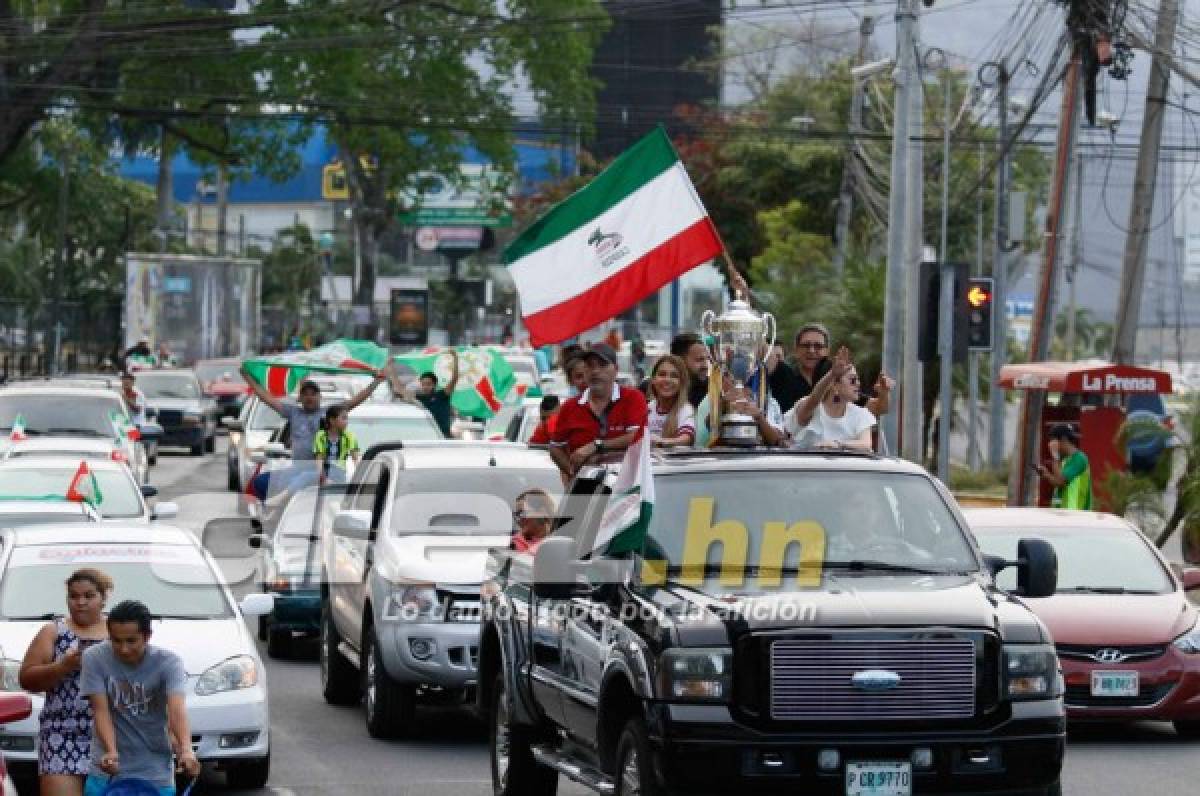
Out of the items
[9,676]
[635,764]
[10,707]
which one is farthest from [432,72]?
[10,707]

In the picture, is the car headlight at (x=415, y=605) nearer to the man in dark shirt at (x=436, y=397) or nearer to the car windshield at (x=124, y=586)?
the car windshield at (x=124, y=586)

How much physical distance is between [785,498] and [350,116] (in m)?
42.3

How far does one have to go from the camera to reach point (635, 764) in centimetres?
962

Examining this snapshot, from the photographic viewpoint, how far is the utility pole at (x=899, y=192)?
2766 cm

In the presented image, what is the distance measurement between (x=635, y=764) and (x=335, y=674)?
22.4 feet

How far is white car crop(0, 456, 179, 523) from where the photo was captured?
21484mm

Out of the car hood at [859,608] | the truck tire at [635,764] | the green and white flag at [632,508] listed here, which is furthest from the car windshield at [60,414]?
the car hood at [859,608]

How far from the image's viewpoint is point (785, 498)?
10555mm

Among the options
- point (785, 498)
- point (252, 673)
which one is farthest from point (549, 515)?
point (785, 498)

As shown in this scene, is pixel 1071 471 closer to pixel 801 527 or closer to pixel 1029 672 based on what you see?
pixel 801 527

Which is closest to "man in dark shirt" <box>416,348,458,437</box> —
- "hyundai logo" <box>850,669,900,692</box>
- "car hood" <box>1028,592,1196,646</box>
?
"car hood" <box>1028,592,1196,646</box>

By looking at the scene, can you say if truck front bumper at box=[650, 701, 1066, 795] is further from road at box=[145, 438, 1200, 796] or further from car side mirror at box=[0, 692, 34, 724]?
road at box=[145, 438, 1200, 796]

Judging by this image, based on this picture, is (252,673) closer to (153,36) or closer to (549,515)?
(549,515)

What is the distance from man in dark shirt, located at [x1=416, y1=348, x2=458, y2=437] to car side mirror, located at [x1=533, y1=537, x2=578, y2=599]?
19913 millimetres
